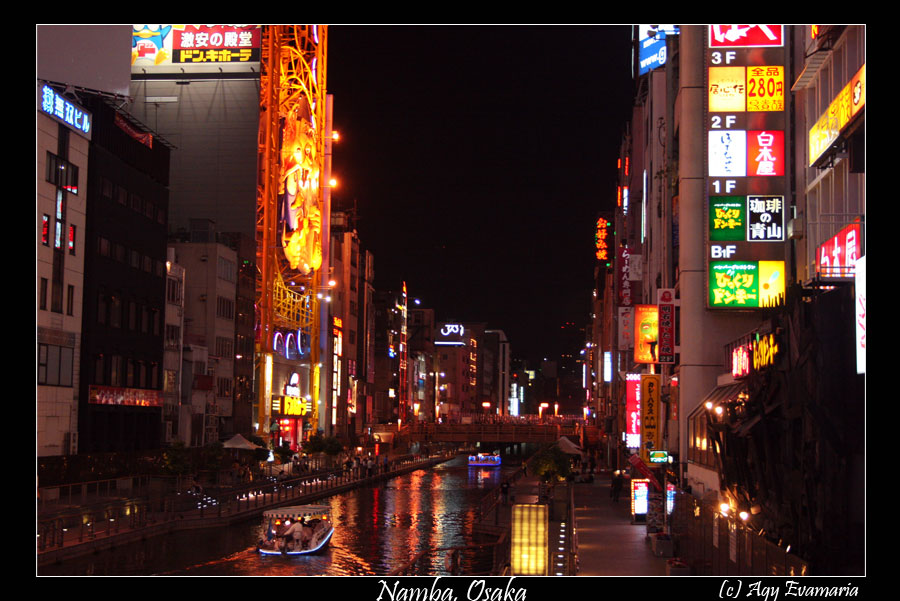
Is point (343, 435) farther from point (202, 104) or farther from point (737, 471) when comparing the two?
point (737, 471)

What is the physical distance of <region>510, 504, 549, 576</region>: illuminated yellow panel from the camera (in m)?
29.5

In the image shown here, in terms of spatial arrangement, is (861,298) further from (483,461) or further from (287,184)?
(483,461)

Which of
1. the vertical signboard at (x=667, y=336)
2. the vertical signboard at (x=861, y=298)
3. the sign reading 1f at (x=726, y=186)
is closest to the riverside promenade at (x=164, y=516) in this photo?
the vertical signboard at (x=667, y=336)

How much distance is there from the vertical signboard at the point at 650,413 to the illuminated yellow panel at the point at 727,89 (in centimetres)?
1834

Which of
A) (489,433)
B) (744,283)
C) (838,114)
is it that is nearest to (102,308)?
(744,283)

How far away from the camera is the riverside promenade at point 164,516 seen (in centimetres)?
3416

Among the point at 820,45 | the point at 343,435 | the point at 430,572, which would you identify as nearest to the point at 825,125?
the point at 820,45

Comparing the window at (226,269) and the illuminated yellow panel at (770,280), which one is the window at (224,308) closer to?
the window at (226,269)

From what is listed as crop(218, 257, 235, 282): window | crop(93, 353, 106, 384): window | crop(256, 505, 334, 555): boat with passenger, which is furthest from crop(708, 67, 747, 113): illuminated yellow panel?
crop(218, 257, 235, 282): window

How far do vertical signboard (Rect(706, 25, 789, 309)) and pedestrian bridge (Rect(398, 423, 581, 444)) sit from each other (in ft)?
281

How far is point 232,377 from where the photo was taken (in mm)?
82750

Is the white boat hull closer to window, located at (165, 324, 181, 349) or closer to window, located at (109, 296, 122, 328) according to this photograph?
window, located at (109, 296, 122, 328)

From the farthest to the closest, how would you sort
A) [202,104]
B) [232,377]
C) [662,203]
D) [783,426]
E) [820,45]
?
[202,104]
[232,377]
[662,203]
[820,45]
[783,426]

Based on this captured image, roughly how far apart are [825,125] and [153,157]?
154 ft
